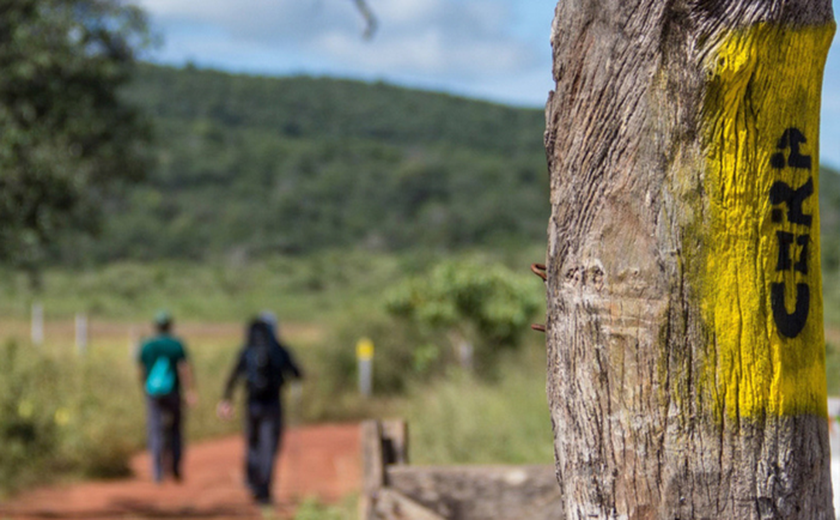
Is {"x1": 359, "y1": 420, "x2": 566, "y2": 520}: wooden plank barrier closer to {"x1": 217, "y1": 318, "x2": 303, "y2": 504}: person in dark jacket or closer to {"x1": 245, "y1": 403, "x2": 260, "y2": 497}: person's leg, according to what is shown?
{"x1": 217, "y1": 318, "x2": 303, "y2": 504}: person in dark jacket

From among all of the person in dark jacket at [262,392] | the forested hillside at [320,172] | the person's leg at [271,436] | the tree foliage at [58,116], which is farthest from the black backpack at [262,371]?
the forested hillside at [320,172]

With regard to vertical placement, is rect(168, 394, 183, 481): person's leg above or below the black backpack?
below

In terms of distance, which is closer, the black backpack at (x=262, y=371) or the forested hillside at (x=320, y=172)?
the black backpack at (x=262, y=371)

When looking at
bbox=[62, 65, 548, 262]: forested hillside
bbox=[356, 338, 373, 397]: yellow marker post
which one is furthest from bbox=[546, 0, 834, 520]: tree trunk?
bbox=[62, 65, 548, 262]: forested hillside

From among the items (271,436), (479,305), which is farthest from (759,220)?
(479,305)

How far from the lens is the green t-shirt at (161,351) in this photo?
895 centimetres

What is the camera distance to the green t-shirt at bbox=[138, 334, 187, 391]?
8.95 metres

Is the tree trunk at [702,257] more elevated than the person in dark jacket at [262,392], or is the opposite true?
the tree trunk at [702,257]

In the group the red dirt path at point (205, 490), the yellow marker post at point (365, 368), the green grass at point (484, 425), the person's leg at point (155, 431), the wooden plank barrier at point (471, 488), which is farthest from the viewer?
the yellow marker post at point (365, 368)

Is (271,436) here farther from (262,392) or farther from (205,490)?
(205,490)

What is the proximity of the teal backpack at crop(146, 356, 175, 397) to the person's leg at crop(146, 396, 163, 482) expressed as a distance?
0.46 ft

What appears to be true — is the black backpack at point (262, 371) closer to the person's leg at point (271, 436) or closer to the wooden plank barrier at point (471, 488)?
the person's leg at point (271, 436)

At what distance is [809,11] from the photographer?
181 cm

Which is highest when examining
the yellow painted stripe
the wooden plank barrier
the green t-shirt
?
the yellow painted stripe
